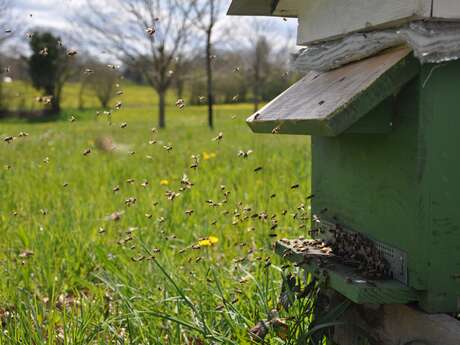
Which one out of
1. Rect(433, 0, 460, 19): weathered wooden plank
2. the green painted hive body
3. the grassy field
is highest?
Rect(433, 0, 460, 19): weathered wooden plank

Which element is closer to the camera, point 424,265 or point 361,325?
point 424,265

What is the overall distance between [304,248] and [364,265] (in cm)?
35

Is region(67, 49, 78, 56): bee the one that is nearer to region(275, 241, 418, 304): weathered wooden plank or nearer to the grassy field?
the grassy field

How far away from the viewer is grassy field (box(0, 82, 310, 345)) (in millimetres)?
2373

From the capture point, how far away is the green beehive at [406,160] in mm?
1717

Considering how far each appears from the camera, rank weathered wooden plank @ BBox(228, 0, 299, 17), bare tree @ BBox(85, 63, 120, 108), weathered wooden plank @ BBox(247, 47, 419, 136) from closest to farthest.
A: weathered wooden plank @ BBox(247, 47, 419, 136), bare tree @ BBox(85, 63, 120, 108), weathered wooden plank @ BBox(228, 0, 299, 17)

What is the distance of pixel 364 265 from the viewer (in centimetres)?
201

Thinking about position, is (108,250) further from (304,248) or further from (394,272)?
(394,272)

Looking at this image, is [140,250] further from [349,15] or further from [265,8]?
[349,15]

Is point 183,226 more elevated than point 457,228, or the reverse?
point 457,228

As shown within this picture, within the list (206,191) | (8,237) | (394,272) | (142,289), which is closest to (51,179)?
(206,191)

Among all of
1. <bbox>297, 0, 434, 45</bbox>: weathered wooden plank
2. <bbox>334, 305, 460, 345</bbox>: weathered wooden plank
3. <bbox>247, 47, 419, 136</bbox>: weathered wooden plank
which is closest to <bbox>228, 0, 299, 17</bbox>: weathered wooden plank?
<bbox>297, 0, 434, 45</bbox>: weathered wooden plank

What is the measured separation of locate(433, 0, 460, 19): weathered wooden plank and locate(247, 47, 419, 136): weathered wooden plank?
0.14 m

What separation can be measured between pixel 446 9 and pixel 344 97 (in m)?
0.41
